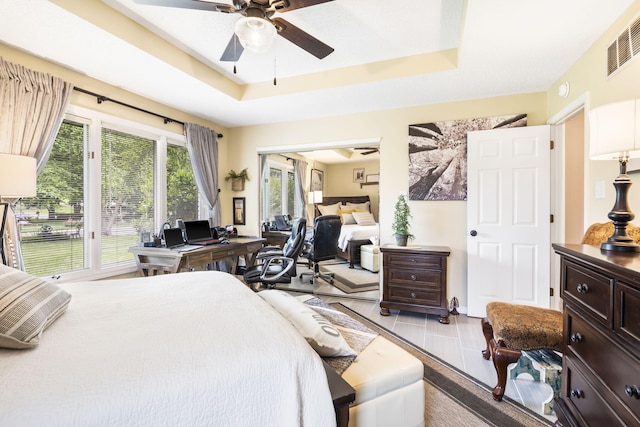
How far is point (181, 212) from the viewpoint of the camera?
3.88 m

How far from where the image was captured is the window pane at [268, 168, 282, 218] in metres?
6.31

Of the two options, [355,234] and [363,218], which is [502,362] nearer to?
[355,234]

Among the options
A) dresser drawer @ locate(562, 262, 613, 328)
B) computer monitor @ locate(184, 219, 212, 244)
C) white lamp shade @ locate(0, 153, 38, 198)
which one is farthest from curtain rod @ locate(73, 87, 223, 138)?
dresser drawer @ locate(562, 262, 613, 328)

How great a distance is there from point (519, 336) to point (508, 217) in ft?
5.46

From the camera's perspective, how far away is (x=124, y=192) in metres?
3.16

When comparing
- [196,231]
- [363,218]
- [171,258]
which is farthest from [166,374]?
[363,218]

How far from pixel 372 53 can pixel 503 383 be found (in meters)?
2.80

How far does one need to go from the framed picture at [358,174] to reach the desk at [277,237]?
3.36m

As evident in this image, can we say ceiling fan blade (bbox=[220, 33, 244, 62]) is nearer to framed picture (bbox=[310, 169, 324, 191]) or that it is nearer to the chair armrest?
the chair armrest

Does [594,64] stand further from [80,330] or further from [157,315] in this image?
[80,330]

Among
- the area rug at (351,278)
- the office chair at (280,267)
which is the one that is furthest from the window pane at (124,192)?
the area rug at (351,278)

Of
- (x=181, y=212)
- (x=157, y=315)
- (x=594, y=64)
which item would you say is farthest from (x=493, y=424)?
(x=181, y=212)

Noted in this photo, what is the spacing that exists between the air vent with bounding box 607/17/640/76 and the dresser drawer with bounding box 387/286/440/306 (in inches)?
88.0

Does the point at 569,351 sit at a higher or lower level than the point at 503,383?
higher
